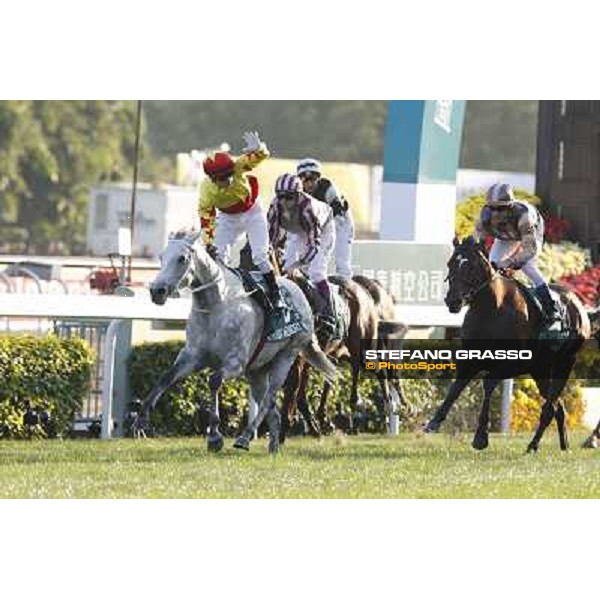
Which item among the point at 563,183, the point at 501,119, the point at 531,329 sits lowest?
the point at 531,329

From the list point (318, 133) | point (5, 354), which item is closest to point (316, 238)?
point (5, 354)

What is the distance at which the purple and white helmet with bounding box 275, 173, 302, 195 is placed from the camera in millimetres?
13438

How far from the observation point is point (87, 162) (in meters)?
50.8

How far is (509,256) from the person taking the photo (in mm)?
13633

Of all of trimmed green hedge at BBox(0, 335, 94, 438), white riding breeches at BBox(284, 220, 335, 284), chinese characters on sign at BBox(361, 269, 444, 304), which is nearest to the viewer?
trimmed green hedge at BBox(0, 335, 94, 438)

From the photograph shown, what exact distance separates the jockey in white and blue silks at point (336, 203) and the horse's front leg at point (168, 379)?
1.89 metres

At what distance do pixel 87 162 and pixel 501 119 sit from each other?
18375 mm

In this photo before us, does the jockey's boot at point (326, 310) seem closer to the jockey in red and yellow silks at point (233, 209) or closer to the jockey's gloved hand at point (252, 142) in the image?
the jockey in red and yellow silks at point (233, 209)

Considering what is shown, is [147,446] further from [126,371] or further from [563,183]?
[563,183]

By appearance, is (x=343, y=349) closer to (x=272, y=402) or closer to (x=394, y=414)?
(x=394, y=414)

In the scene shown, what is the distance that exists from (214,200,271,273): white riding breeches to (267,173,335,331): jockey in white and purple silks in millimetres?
492

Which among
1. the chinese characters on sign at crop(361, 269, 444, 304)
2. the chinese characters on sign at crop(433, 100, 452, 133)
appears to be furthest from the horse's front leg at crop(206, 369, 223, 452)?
the chinese characters on sign at crop(433, 100, 452, 133)

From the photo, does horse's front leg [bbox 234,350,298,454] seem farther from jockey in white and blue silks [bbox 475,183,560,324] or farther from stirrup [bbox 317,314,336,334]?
jockey in white and blue silks [bbox 475,183,560,324]

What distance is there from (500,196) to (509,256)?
1.35 feet
